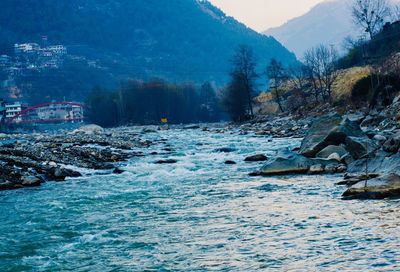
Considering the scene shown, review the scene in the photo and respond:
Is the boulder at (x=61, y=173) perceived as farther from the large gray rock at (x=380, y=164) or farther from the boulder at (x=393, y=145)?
the boulder at (x=393, y=145)

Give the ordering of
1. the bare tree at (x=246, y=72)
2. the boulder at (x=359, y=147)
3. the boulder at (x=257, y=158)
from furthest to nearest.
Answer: the bare tree at (x=246, y=72)
the boulder at (x=257, y=158)
the boulder at (x=359, y=147)

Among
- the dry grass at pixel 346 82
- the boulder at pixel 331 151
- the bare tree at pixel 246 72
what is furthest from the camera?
the bare tree at pixel 246 72

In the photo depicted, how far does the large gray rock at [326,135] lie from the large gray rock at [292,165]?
2.16 meters

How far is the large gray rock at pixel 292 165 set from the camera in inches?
630

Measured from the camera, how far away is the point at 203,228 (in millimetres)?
9555

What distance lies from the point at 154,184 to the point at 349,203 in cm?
795

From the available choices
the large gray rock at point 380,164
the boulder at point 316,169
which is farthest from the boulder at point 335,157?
the large gray rock at point 380,164

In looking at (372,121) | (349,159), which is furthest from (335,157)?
(372,121)

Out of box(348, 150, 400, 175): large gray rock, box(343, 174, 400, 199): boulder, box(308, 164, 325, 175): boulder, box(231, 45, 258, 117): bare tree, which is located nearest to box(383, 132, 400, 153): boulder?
box(348, 150, 400, 175): large gray rock

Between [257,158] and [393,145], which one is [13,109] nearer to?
[257,158]

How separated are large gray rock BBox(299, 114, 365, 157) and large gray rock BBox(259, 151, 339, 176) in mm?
2165

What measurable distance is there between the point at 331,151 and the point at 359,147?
1.75 m

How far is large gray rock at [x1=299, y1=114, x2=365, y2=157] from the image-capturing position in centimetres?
1859

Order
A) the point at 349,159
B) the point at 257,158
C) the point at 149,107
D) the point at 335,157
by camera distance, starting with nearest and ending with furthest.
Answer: the point at 349,159
the point at 335,157
the point at 257,158
the point at 149,107
